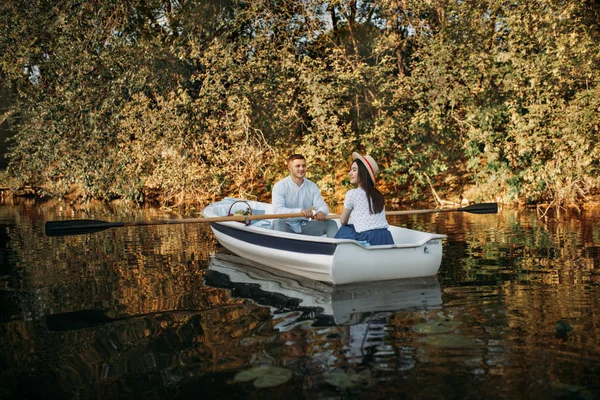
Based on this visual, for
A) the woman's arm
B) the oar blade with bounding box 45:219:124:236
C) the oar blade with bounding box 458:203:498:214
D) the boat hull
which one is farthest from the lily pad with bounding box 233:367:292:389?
the oar blade with bounding box 458:203:498:214

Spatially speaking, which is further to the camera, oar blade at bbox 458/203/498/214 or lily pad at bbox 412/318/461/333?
oar blade at bbox 458/203/498/214

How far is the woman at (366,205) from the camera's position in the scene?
5613 millimetres

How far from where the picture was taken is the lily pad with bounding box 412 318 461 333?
155 inches

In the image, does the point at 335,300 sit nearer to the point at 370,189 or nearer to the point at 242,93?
the point at 370,189

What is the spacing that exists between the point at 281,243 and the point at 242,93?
785 cm

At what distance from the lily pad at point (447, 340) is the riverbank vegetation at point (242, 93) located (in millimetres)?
9150

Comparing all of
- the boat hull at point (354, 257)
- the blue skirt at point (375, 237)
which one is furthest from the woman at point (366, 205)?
the boat hull at point (354, 257)

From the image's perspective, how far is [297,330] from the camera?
13.3 ft

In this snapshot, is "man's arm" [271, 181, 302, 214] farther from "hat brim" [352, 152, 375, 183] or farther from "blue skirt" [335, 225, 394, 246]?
"hat brim" [352, 152, 375, 183]

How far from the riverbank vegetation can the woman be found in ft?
24.3

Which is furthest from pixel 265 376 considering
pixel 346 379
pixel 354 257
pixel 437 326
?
pixel 354 257

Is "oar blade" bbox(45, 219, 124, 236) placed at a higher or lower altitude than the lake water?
higher

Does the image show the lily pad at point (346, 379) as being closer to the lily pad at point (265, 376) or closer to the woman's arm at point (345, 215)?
the lily pad at point (265, 376)

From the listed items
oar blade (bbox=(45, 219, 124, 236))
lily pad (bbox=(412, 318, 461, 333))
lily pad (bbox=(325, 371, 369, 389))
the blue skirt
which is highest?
oar blade (bbox=(45, 219, 124, 236))
